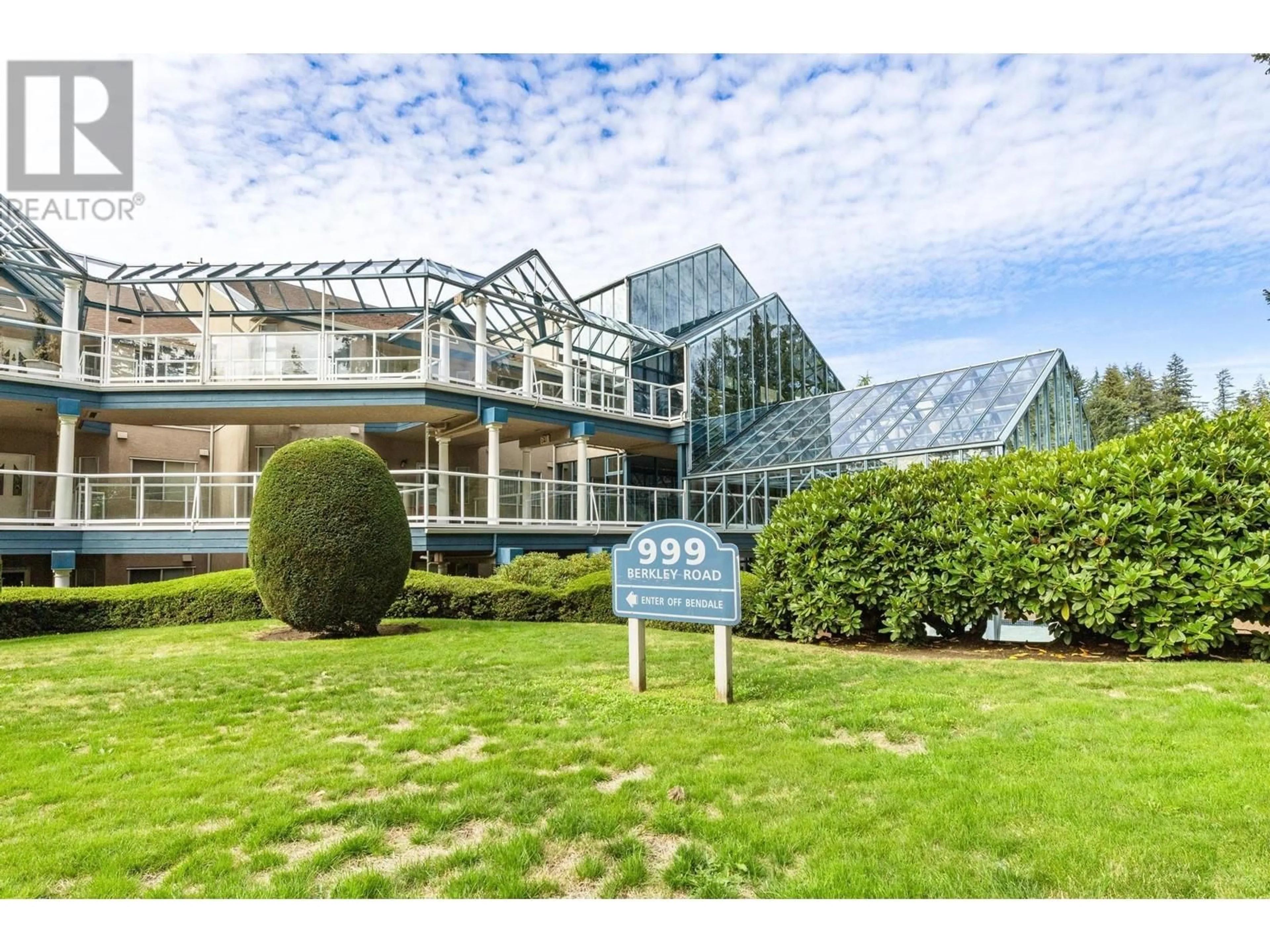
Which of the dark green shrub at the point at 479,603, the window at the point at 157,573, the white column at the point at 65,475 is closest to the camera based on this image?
the dark green shrub at the point at 479,603

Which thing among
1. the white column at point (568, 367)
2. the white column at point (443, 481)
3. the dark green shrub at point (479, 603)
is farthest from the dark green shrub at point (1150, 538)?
the white column at point (568, 367)

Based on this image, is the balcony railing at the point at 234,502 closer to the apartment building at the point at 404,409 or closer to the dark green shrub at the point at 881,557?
the apartment building at the point at 404,409

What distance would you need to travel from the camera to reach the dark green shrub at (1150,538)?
24.9ft

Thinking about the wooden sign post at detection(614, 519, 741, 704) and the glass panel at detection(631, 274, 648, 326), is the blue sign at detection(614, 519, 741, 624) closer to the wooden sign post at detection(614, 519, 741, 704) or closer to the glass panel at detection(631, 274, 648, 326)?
the wooden sign post at detection(614, 519, 741, 704)

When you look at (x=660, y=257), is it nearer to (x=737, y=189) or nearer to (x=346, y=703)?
(x=737, y=189)

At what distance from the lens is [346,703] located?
20.8 feet

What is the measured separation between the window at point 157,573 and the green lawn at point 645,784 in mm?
12195

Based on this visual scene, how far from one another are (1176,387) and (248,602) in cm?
8175

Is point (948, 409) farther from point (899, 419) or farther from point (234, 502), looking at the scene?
point (234, 502)

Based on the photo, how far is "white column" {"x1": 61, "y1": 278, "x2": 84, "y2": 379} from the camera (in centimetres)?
1602

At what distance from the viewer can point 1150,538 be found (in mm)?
7867

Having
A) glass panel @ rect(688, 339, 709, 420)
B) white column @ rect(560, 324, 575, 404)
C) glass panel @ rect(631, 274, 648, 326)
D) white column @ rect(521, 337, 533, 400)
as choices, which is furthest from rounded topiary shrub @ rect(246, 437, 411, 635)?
glass panel @ rect(631, 274, 648, 326)
